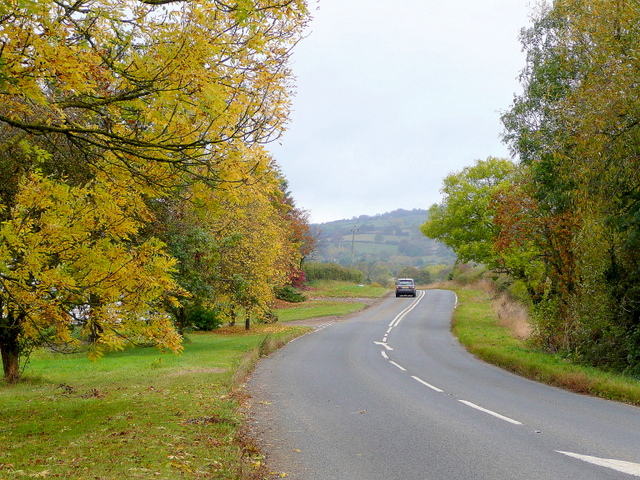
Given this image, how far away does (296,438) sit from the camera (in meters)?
8.09

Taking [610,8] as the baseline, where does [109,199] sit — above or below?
below

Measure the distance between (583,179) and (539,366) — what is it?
5.20m

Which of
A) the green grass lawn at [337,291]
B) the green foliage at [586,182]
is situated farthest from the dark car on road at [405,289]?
the green foliage at [586,182]

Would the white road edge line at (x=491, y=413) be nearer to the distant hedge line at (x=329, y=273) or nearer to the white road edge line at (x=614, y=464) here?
the white road edge line at (x=614, y=464)

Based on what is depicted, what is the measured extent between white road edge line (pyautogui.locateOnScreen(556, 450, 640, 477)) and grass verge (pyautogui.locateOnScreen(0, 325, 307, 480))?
369 centimetres

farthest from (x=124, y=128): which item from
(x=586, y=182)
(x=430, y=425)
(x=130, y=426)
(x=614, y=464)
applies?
(x=586, y=182)

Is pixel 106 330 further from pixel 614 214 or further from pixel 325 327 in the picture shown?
pixel 325 327

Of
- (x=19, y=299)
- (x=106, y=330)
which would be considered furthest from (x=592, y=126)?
(x=19, y=299)

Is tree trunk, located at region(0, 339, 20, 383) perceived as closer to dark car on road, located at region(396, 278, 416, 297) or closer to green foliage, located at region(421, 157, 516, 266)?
green foliage, located at region(421, 157, 516, 266)

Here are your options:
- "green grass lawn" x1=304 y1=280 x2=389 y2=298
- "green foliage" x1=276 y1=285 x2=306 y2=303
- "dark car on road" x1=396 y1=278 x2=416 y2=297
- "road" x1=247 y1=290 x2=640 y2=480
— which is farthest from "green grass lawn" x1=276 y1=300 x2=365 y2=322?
"road" x1=247 y1=290 x2=640 y2=480

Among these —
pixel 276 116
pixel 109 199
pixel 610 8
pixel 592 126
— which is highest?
pixel 610 8

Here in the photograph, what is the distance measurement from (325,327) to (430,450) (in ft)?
87.3

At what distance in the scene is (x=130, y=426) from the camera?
325 inches

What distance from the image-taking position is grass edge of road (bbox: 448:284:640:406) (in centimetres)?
1170
